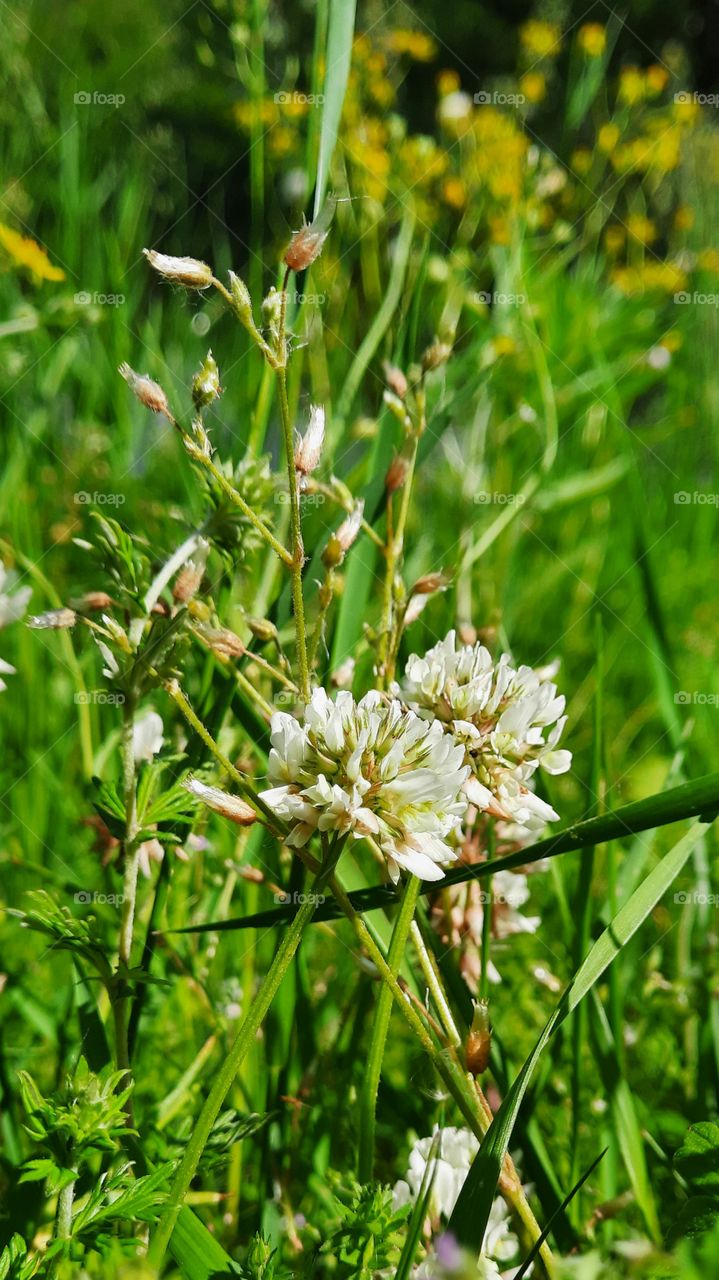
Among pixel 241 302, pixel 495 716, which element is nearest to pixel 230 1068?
pixel 495 716

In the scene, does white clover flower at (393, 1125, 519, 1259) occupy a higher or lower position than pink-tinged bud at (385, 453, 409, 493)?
lower

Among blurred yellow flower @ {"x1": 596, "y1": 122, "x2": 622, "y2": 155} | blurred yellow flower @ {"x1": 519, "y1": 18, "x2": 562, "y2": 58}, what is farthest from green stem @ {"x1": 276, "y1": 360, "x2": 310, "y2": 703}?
blurred yellow flower @ {"x1": 519, "y1": 18, "x2": 562, "y2": 58}

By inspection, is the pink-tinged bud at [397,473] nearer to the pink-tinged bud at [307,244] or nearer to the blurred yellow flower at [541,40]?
the pink-tinged bud at [307,244]

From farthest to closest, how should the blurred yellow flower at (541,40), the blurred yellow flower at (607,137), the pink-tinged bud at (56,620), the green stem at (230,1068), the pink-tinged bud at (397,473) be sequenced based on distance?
the blurred yellow flower at (541,40)
the blurred yellow flower at (607,137)
the pink-tinged bud at (397,473)
the pink-tinged bud at (56,620)
the green stem at (230,1068)

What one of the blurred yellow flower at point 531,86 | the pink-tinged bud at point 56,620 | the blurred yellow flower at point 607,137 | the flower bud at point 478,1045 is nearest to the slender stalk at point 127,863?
the pink-tinged bud at point 56,620

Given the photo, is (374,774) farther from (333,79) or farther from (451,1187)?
(333,79)

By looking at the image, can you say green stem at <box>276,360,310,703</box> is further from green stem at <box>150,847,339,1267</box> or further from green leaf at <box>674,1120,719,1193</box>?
green leaf at <box>674,1120,719,1193</box>

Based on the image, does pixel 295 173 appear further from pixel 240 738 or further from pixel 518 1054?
pixel 518 1054
